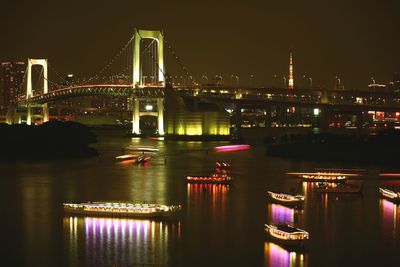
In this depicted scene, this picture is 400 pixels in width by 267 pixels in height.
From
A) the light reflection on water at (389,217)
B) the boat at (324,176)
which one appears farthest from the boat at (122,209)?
the boat at (324,176)

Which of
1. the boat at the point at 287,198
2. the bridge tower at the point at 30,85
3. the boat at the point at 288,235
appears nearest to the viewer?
the boat at the point at 288,235

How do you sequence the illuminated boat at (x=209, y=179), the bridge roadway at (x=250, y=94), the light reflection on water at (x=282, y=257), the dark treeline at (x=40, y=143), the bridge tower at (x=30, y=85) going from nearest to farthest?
the light reflection on water at (x=282, y=257), the illuminated boat at (x=209, y=179), the dark treeline at (x=40, y=143), the bridge roadway at (x=250, y=94), the bridge tower at (x=30, y=85)

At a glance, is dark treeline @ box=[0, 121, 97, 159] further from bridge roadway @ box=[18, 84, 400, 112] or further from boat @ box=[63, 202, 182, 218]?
boat @ box=[63, 202, 182, 218]

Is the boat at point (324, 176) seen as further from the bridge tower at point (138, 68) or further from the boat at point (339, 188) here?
the bridge tower at point (138, 68)

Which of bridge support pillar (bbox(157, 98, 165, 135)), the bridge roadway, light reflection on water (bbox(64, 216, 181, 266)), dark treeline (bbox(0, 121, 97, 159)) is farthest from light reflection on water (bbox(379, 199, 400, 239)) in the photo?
bridge support pillar (bbox(157, 98, 165, 135))

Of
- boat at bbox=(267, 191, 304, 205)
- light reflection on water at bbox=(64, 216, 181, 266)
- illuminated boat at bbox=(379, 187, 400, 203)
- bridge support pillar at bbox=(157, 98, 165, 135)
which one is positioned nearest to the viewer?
light reflection on water at bbox=(64, 216, 181, 266)

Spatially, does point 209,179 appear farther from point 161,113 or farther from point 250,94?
point 250,94
